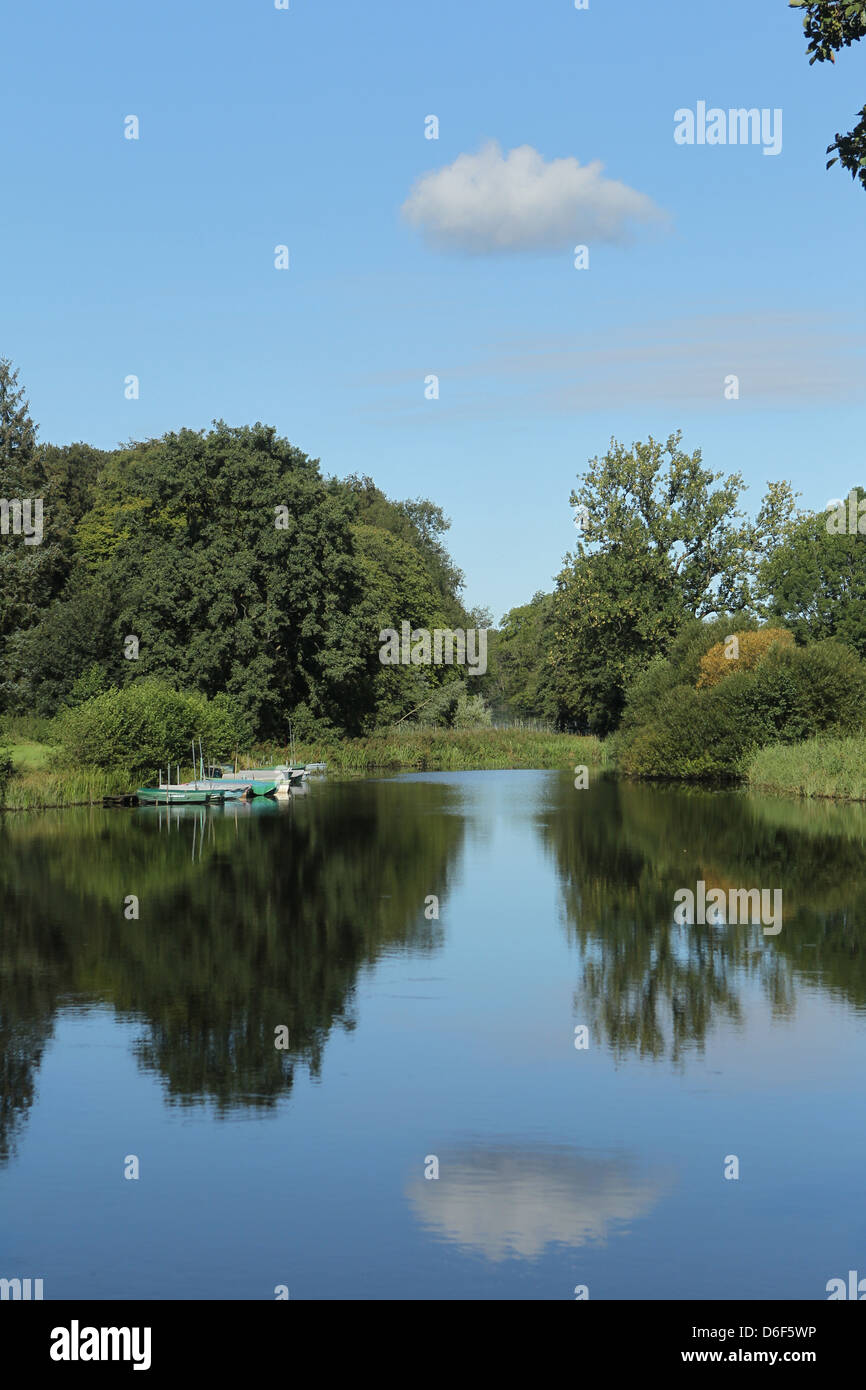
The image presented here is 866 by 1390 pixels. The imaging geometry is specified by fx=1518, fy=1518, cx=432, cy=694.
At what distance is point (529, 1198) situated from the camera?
30.8 feet

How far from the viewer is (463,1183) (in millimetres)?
9711

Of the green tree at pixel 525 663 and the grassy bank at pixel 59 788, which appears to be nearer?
the grassy bank at pixel 59 788

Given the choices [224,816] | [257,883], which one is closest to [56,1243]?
[257,883]

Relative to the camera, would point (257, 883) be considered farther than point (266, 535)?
No

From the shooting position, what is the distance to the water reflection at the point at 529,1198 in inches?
346

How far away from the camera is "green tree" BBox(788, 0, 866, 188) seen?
52.5ft

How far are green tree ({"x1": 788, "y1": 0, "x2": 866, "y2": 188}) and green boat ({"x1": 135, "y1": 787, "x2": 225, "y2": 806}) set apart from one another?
33746 millimetres

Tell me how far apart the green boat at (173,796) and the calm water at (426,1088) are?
20.3 m

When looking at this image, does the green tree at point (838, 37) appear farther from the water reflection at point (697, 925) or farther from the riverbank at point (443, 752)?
the riverbank at point (443, 752)

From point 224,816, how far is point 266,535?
3143 cm

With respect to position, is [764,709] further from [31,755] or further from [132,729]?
[31,755]

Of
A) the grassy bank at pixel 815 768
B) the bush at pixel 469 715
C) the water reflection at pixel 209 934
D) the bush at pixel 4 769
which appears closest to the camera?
the water reflection at pixel 209 934

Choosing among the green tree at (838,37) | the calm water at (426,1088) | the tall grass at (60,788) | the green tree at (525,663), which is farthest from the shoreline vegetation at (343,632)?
the green tree at (838,37)
